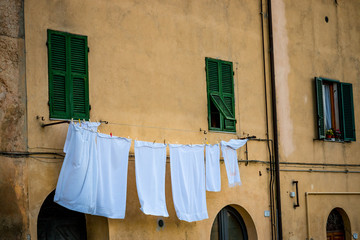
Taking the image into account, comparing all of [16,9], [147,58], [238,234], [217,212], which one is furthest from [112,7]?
[238,234]

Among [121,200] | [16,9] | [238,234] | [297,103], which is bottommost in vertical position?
[238,234]

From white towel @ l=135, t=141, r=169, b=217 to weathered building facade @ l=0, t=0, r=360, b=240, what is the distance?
49cm

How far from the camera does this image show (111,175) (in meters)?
10.1

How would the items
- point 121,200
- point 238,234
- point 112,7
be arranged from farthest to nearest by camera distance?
point 238,234
point 112,7
point 121,200

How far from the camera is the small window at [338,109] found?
49.0ft

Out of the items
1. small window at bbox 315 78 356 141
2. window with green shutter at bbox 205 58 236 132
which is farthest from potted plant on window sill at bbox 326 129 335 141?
window with green shutter at bbox 205 58 236 132

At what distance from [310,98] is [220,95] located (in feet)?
9.88

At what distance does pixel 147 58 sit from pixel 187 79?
3.47 feet

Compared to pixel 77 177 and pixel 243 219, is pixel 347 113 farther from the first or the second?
pixel 77 177

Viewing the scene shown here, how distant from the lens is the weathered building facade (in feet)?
32.3

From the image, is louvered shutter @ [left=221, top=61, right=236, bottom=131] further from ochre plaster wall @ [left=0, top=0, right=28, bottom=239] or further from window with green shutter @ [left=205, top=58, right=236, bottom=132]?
ochre plaster wall @ [left=0, top=0, right=28, bottom=239]

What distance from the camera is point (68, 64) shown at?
34.1 feet

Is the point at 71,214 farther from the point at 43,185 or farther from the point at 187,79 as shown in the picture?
the point at 187,79

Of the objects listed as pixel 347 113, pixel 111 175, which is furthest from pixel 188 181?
pixel 347 113
